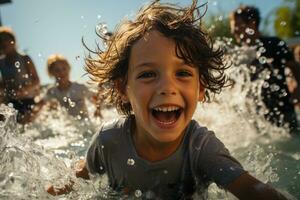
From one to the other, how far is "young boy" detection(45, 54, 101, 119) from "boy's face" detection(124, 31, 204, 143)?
4.43m

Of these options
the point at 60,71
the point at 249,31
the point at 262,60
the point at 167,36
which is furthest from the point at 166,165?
the point at 60,71

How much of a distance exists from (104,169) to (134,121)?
1.09 ft

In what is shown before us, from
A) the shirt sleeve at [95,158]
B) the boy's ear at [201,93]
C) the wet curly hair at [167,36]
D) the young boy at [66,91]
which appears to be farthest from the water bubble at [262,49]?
the shirt sleeve at [95,158]

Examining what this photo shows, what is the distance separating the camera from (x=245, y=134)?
5.00 metres

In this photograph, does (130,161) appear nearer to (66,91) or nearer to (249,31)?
(249,31)

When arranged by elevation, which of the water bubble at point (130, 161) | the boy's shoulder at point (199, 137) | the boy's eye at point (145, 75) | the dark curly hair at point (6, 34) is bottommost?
the water bubble at point (130, 161)

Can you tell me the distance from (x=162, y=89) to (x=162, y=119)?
163mm

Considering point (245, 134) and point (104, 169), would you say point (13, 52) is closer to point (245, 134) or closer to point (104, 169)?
point (245, 134)

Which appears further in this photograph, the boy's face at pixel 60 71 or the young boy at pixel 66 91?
the boy's face at pixel 60 71

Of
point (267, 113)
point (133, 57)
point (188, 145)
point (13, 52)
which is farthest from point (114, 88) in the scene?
point (13, 52)

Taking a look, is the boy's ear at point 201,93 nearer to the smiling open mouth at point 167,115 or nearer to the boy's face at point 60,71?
the smiling open mouth at point 167,115

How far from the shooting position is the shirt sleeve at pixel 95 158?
266cm

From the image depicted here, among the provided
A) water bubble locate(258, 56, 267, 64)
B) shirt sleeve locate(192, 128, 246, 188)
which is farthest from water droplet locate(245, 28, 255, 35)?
shirt sleeve locate(192, 128, 246, 188)

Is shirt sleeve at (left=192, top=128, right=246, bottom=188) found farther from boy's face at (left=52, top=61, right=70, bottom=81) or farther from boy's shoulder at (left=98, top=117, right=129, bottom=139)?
boy's face at (left=52, top=61, right=70, bottom=81)
